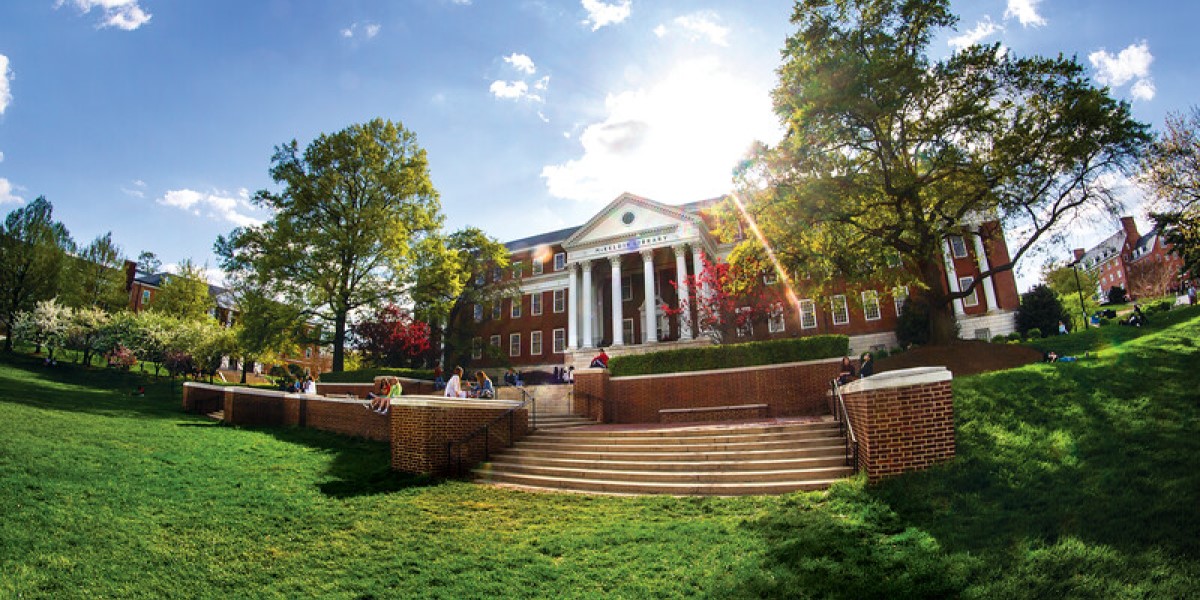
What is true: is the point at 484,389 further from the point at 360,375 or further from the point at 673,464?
the point at 360,375

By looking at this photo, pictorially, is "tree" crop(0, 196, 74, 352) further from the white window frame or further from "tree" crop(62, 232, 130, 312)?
the white window frame

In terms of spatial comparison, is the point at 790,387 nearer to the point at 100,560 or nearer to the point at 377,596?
the point at 377,596

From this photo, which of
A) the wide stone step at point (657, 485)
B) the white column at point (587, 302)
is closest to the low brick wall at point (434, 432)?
the wide stone step at point (657, 485)

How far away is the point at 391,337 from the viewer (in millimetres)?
35531

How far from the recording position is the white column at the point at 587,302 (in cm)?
3738

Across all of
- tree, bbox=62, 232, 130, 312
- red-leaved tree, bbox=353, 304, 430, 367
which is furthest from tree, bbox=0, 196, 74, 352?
red-leaved tree, bbox=353, 304, 430, 367

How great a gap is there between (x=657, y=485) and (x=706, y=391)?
8.33 m

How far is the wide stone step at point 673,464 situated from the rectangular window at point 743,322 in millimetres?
18825

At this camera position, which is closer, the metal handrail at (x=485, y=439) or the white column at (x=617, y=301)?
the metal handrail at (x=485, y=439)

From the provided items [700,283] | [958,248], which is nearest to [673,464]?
[700,283]

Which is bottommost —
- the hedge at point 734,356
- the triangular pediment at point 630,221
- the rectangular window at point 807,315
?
the hedge at point 734,356

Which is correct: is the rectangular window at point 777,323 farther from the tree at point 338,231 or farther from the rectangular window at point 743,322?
the tree at point 338,231

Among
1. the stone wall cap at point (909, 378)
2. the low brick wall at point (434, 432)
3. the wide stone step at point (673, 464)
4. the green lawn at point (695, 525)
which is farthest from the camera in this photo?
the low brick wall at point (434, 432)

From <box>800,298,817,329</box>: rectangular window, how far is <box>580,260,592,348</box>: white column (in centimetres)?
1388
